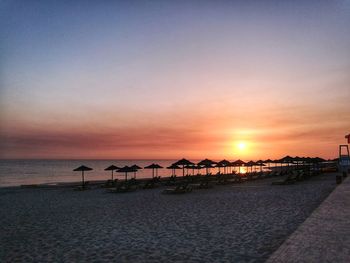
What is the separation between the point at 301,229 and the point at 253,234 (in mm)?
1331

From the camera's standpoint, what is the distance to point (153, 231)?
395 inches

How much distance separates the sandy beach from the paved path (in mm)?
545

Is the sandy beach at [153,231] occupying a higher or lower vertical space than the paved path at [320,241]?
lower

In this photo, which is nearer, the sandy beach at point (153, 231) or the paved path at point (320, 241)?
the paved path at point (320, 241)

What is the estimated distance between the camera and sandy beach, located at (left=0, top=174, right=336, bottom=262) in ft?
24.8

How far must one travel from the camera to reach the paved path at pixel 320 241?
6170 mm

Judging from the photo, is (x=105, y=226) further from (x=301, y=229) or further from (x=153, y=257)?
(x=301, y=229)

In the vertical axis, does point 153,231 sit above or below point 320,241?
below

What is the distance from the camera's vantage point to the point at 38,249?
831 cm

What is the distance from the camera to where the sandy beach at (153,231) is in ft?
24.8

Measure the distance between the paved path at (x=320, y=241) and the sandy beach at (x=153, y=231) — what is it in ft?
1.79

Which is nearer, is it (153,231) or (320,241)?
(320,241)

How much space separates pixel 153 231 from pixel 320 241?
4865 millimetres

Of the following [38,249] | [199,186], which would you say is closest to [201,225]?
[38,249]
